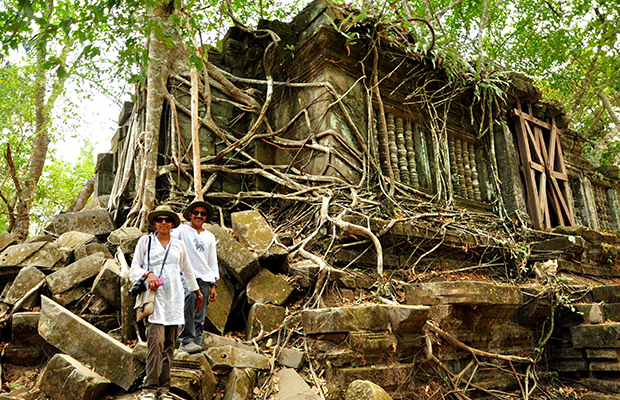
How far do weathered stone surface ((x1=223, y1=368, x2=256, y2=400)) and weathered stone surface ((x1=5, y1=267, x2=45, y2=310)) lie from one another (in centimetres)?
206

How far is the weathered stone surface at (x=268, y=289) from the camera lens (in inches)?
157

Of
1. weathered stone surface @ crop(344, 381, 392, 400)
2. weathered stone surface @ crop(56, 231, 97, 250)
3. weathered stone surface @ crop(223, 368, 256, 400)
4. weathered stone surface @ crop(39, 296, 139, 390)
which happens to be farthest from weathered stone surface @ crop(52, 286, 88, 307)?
weathered stone surface @ crop(344, 381, 392, 400)

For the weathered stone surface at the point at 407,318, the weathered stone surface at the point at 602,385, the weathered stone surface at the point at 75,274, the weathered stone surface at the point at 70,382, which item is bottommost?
the weathered stone surface at the point at 602,385

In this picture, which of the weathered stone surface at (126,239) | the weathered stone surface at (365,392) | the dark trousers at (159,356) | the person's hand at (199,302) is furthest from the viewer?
the weathered stone surface at (126,239)

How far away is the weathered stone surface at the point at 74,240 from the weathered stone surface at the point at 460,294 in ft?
11.0

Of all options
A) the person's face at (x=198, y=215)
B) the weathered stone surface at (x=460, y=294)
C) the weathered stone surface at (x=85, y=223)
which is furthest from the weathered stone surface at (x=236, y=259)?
the weathered stone surface at (x=85, y=223)

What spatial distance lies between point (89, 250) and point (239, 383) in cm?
248

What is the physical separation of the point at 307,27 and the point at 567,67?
805 cm

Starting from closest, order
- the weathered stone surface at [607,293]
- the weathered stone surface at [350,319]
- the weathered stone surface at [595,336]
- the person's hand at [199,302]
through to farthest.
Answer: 1. the weathered stone surface at [350,319]
2. the person's hand at [199,302]
3. the weathered stone surface at [595,336]
4. the weathered stone surface at [607,293]

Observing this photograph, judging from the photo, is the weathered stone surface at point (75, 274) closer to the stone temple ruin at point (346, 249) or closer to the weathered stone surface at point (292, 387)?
the stone temple ruin at point (346, 249)

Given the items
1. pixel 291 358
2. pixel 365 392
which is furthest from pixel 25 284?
pixel 365 392

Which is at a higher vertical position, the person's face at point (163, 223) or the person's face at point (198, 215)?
the person's face at point (198, 215)

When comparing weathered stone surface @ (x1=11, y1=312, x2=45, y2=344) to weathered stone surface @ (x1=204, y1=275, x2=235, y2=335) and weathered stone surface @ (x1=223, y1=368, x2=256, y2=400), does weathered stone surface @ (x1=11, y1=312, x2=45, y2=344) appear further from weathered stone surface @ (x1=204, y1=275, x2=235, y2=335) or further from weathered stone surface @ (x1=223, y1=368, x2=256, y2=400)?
weathered stone surface @ (x1=223, y1=368, x2=256, y2=400)

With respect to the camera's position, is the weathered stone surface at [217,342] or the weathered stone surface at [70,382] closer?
the weathered stone surface at [70,382]
